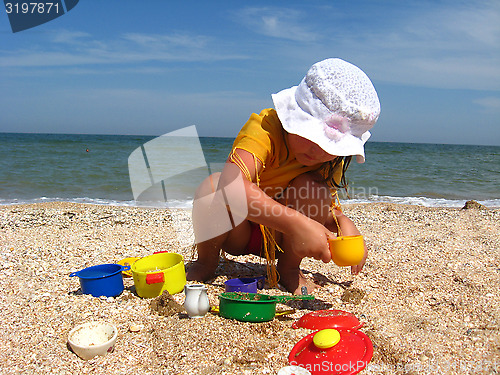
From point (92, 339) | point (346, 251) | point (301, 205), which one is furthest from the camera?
point (301, 205)

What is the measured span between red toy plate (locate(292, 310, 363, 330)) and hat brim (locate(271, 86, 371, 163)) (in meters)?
0.76

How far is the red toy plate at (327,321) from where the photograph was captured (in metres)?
1.73

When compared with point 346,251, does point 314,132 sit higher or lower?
higher

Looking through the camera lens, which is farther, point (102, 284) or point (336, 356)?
point (102, 284)

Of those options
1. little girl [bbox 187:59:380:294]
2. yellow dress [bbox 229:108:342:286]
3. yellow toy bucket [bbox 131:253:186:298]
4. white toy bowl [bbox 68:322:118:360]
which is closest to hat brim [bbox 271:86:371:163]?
little girl [bbox 187:59:380:294]

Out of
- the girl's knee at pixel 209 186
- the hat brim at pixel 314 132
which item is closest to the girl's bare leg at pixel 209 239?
the girl's knee at pixel 209 186

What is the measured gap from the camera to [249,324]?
1.83 m

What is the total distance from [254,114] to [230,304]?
1.00 meters

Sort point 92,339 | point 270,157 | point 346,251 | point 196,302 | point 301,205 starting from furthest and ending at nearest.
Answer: point 301,205, point 270,157, point 196,302, point 346,251, point 92,339

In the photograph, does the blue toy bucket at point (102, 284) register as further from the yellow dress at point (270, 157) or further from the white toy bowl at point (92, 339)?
the yellow dress at point (270, 157)

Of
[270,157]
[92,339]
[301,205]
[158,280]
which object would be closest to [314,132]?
[270,157]

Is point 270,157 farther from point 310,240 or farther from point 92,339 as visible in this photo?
point 92,339

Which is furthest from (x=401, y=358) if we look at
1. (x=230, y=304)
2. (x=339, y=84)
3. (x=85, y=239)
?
(x=85, y=239)

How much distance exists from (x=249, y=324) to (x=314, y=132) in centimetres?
96
